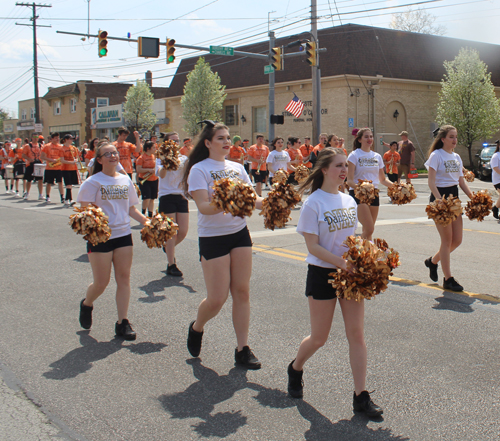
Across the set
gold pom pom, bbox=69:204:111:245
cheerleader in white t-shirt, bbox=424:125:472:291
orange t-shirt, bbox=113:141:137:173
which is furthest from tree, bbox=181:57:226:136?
gold pom pom, bbox=69:204:111:245

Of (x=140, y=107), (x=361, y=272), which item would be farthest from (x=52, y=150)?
(x=140, y=107)

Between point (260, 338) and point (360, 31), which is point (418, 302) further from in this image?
point (360, 31)

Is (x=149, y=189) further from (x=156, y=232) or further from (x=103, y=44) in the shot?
(x=103, y=44)

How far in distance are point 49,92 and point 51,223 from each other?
2412 inches

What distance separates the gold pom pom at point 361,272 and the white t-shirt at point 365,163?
185 inches

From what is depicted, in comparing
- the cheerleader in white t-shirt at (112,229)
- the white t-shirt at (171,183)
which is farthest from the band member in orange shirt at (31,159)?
the cheerleader in white t-shirt at (112,229)

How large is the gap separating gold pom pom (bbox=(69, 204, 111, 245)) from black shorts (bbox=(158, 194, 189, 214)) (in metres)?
2.85

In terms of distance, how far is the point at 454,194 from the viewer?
675 centimetres

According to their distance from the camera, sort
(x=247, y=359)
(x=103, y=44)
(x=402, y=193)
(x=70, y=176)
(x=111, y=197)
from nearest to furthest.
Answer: (x=247, y=359)
(x=111, y=197)
(x=402, y=193)
(x=70, y=176)
(x=103, y=44)

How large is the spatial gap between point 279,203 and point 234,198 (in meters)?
0.32

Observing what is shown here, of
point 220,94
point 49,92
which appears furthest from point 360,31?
point 49,92

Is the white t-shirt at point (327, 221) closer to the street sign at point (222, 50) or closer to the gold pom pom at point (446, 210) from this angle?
the gold pom pom at point (446, 210)

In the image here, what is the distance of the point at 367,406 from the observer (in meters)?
3.53

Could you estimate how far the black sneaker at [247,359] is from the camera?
441 cm
